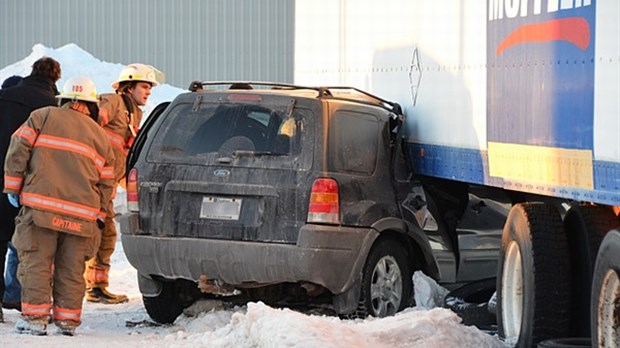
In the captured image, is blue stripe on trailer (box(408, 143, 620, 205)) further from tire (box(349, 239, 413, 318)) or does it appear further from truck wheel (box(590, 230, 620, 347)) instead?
tire (box(349, 239, 413, 318))

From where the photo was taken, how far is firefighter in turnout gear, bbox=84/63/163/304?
12.9 metres

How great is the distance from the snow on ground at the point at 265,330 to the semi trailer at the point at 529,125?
1.48 feet

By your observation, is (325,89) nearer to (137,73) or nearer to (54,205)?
(54,205)

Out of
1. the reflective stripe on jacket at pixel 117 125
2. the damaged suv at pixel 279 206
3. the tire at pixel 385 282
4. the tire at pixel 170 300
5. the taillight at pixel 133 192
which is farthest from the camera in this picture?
the reflective stripe on jacket at pixel 117 125

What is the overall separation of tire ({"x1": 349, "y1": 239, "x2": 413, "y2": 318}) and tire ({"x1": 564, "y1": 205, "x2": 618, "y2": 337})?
2064mm

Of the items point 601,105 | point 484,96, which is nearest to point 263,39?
point 484,96

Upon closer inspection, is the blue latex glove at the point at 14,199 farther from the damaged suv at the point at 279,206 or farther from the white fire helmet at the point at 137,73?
the white fire helmet at the point at 137,73

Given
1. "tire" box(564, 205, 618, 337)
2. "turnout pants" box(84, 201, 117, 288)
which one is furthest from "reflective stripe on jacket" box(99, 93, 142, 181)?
"tire" box(564, 205, 618, 337)

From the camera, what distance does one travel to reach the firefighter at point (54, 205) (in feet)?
34.9

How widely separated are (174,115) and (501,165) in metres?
2.91

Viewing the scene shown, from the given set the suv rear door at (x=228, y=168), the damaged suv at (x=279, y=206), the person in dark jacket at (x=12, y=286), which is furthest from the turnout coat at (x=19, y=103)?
the suv rear door at (x=228, y=168)

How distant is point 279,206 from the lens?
34.4 ft

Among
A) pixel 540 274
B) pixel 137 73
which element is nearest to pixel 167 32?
pixel 137 73

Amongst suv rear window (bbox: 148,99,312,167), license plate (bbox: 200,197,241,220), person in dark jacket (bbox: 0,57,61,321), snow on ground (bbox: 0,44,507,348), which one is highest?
person in dark jacket (bbox: 0,57,61,321)
